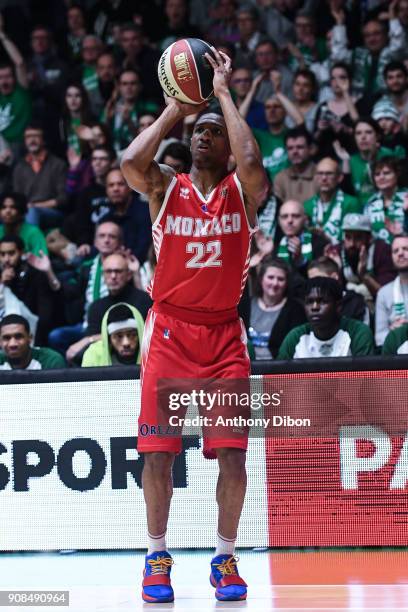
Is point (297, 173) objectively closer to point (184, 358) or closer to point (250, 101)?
point (250, 101)

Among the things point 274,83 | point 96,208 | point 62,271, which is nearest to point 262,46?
point 274,83

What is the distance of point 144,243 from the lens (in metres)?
10.8

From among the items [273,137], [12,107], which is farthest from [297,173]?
[12,107]

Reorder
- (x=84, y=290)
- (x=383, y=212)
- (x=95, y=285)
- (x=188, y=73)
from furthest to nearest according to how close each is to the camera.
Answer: (x=84, y=290) → (x=95, y=285) → (x=383, y=212) → (x=188, y=73)

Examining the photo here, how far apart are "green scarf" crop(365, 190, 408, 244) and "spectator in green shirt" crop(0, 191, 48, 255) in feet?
9.83

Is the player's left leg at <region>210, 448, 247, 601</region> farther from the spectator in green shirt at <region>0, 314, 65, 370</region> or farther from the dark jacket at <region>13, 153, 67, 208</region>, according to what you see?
the dark jacket at <region>13, 153, 67, 208</region>

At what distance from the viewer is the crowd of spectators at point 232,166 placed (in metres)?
9.18

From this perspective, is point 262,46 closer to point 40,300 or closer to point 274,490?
point 40,300

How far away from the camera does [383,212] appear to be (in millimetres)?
10258

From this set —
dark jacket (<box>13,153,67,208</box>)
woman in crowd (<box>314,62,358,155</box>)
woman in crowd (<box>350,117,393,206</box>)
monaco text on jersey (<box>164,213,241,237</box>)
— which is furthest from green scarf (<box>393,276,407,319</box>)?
dark jacket (<box>13,153,67,208</box>)

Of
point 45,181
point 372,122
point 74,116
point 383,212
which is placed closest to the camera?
point 383,212

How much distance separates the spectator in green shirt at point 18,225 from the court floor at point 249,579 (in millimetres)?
3965

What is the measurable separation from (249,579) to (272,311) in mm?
3687

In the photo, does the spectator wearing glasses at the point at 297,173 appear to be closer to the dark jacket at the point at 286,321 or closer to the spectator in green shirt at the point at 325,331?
the dark jacket at the point at 286,321
